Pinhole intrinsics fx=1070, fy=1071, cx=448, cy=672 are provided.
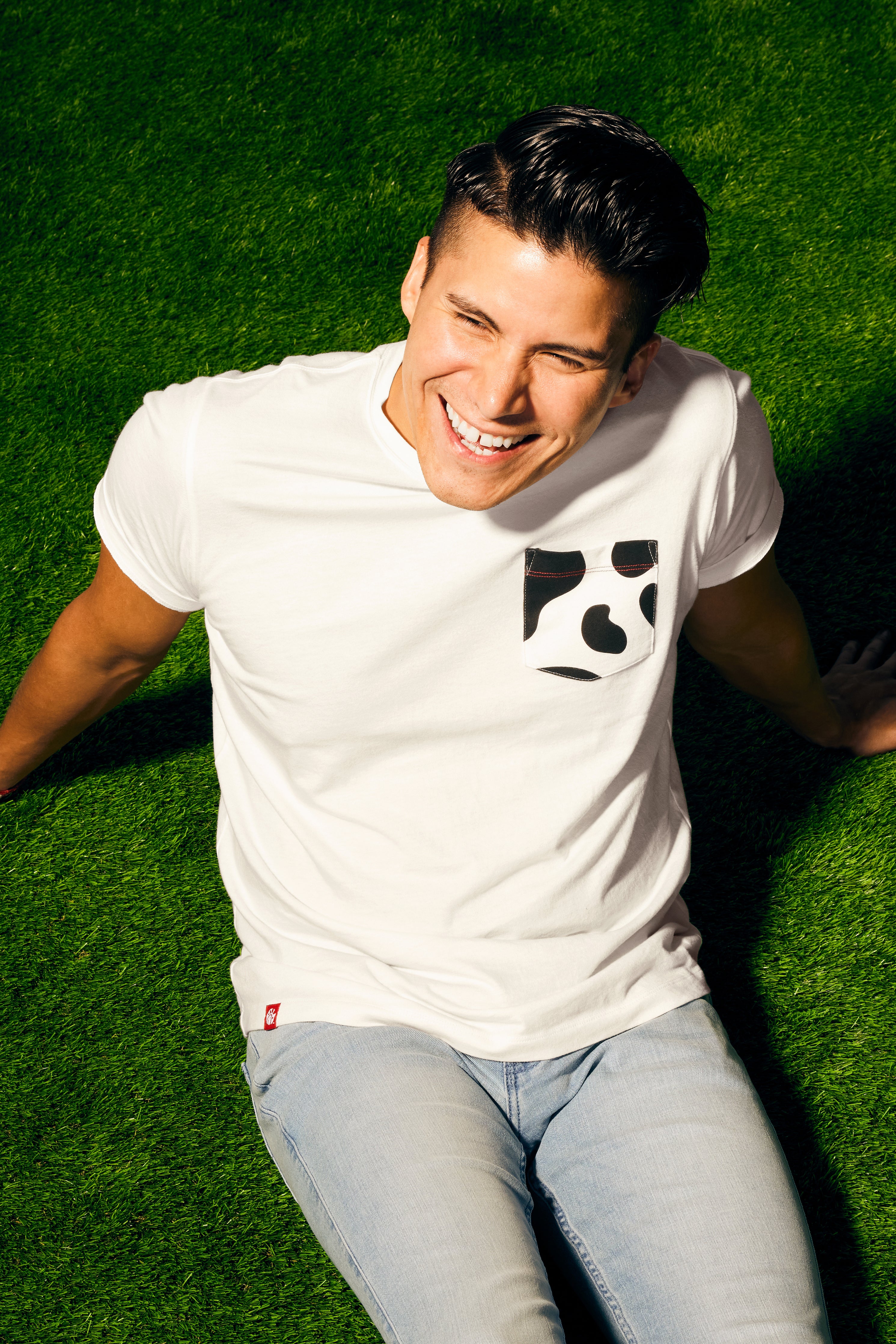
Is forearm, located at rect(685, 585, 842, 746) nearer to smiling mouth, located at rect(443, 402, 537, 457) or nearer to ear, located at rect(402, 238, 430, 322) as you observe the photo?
smiling mouth, located at rect(443, 402, 537, 457)

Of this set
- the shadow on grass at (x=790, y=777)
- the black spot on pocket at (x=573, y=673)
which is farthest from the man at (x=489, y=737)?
the shadow on grass at (x=790, y=777)

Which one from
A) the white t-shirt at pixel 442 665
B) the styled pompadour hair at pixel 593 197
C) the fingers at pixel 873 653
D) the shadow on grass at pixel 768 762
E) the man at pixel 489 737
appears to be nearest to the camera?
the styled pompadour hair at pixel 593 197

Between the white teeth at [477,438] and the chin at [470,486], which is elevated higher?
the white teeth at [477,438]

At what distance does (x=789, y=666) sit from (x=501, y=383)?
950 millimetres

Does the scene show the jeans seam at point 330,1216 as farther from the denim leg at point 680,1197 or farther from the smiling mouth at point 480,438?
the smiling mouth at point 480,438

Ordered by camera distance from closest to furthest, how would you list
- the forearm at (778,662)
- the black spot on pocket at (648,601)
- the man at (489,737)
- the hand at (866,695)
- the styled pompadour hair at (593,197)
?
the styled pompadour hair at (593,197) → the man at (489,737) → the black spot on pocket at (648,601) → the forearm at (778,662) → the hand at (866,695)

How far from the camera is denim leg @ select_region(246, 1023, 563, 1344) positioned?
1398 millimetres

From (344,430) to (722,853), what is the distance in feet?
4.73

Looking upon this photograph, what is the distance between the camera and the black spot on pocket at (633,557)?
1573mm

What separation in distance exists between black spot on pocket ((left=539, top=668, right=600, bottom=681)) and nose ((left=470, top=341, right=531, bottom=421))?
38cm

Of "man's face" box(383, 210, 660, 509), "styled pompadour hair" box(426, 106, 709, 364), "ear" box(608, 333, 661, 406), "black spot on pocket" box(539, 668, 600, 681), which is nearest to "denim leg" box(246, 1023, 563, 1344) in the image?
"black spot on pocket" box(539, 668, 600, 681)

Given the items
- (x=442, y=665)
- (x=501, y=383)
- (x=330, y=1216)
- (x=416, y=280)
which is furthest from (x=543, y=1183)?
(x=416, y=280)

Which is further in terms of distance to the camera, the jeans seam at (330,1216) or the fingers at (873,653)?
the fingers at (873,653)

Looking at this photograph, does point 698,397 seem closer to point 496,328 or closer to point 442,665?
point 496,328
